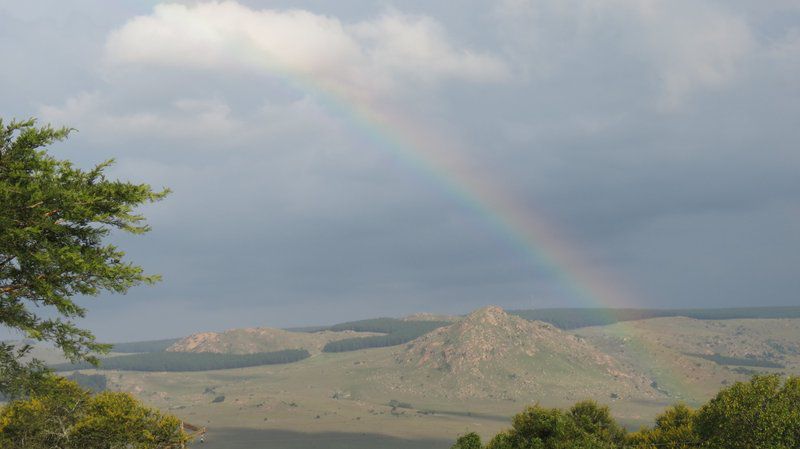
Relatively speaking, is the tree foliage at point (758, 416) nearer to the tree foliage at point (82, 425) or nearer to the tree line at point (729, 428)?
the tree line at point (729, 428)

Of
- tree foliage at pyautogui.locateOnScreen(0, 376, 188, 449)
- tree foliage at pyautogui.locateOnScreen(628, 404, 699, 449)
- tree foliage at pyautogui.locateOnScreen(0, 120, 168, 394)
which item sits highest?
tree foliage at pyautogui.locateOnScreen(0, 120, 168, 394)

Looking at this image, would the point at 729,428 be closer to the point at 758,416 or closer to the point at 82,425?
the point at 758,416

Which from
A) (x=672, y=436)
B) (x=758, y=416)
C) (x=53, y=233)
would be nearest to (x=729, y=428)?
(x=758, y=416)

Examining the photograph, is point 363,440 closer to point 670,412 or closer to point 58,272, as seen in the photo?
point 670,412

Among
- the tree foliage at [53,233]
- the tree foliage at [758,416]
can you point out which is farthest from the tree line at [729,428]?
the tree foliage at [53,233]

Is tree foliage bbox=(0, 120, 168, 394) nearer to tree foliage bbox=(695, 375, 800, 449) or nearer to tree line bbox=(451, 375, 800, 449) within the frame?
tree line bbox=(451, 375, 800, 449)

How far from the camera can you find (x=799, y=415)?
125ft

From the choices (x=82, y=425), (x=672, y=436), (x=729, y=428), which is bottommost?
(x=672, y=436)

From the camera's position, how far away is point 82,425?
168ft

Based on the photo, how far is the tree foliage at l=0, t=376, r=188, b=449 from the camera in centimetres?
5119

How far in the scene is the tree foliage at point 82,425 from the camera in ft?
168

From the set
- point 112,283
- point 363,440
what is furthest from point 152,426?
point 363,440

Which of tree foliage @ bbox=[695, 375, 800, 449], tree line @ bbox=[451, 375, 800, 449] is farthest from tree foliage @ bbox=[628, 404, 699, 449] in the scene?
tree foliage @ bbox=[695, 375, 800, 449]

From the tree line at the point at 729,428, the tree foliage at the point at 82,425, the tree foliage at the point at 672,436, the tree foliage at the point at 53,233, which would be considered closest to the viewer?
the tree foliage at the point at 53,233
